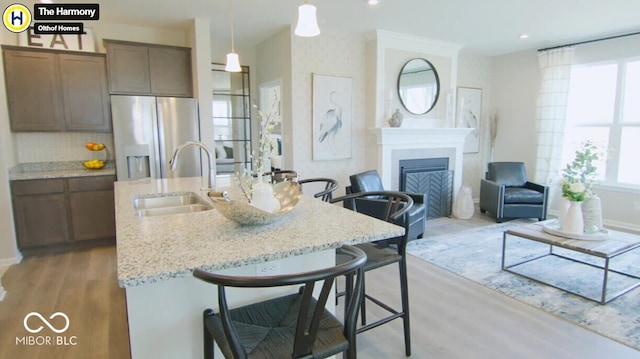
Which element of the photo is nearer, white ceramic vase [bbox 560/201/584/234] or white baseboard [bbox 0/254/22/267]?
white ceramic vase [bbox 560/201/584/234]

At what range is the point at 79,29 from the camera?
13.5ft

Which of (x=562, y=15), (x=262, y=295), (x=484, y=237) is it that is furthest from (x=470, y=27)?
(x=262, y=295)

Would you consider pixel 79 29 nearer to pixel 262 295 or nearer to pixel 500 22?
pixel 262 295

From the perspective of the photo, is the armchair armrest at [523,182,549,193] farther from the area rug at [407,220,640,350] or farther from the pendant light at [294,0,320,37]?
the pendant light at [294,0,320,37]

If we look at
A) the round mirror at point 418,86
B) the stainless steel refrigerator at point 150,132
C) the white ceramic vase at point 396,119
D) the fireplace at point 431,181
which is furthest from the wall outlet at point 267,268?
the round mirror at point 418,86

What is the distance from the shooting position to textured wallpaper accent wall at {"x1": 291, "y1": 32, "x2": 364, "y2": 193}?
471 centimetres

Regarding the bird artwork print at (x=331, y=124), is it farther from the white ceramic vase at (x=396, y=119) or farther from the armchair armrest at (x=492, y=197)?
the armchair armrest at (x=492, y=197)

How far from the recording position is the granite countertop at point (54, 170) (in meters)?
3.84

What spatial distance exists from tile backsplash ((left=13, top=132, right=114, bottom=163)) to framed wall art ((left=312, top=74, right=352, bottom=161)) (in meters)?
2.63

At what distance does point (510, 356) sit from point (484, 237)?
8.54ft

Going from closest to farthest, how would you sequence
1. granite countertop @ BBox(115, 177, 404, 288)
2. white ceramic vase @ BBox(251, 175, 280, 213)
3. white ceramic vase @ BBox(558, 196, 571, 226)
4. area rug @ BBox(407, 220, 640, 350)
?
1. granite countertop @ BBox(115, 177, 404, 288)
2. white ceramic vase @ BBox(251, 175, 280, 213)
3. area rug @ BBox(407, 220, 640, 350)
4. white ceramic vase @ BBox(558, 196, 571, 226)

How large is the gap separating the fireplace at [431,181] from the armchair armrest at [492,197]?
0.50 metres

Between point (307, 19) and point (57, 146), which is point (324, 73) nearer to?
point (307, 19)

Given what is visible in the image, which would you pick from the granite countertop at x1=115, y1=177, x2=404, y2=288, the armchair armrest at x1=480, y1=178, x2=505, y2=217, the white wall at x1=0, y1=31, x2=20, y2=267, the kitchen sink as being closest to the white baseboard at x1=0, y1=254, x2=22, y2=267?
the white wall at x1=0, y1=31, x2=20, y2=267
